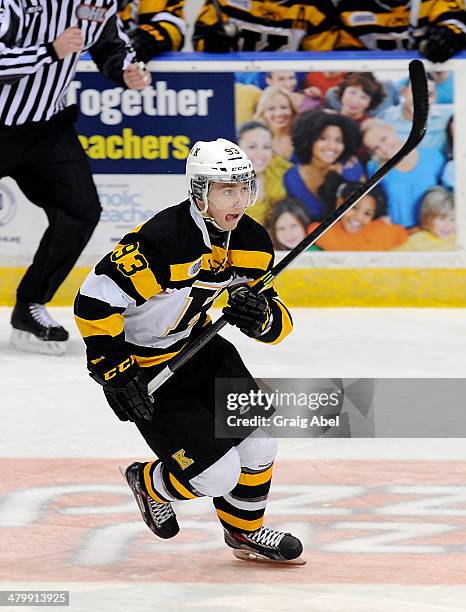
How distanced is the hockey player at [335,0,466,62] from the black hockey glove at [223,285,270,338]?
9.31ft

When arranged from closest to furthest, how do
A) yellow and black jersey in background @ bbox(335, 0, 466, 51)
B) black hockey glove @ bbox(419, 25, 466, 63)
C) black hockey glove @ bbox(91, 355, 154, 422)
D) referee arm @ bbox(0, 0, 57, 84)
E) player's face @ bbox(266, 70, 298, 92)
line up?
black hockey glove @ bbox(91, 355, 154, 422) → referee arm @ bbox(0, 0, 57, 84) → black hockey glove @ bbox(419, 25, 466, 63) → player's face @ bbox(266, 70, 298, 92) → yellow and black jersey in background @ bbox(335, 0, 466, 51)

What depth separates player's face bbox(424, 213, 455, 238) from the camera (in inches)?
231

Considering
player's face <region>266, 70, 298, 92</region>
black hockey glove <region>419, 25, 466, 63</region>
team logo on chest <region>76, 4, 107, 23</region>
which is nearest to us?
team logo on chest <region>76, 4, 107, 23</region>

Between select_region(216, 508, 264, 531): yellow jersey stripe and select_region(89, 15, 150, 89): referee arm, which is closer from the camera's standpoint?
select_region(216, 508, 264, 531): yellow jersey stripe

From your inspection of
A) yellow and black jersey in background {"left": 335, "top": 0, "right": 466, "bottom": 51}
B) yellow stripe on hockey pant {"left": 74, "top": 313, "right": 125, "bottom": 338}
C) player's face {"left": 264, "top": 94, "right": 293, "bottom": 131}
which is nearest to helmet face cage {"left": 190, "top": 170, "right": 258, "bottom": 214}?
yellow stripe on hockey pant {"left": 74, "top": 313, "right": 125, "bottom": 338}

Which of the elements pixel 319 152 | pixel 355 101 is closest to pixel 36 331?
pixel 319 152

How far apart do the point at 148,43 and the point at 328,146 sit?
0.77 meters

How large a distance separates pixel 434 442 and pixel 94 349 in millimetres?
1424

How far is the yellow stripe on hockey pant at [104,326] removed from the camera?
3145mm

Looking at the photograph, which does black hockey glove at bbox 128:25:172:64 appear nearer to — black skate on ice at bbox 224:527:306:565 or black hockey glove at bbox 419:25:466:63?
black hockey glove at bbox 419:25:466:63

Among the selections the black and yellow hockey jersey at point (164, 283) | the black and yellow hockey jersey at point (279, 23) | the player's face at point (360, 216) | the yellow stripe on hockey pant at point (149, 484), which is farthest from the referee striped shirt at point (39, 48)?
the yellow stripe on hockey pant at point (149, 484)

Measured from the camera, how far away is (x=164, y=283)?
10.5ft

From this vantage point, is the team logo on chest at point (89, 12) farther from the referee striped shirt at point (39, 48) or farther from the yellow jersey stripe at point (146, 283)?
the yellow jersey stripe at point (146, 283)

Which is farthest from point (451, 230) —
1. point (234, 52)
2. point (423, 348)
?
point (234, 52)
